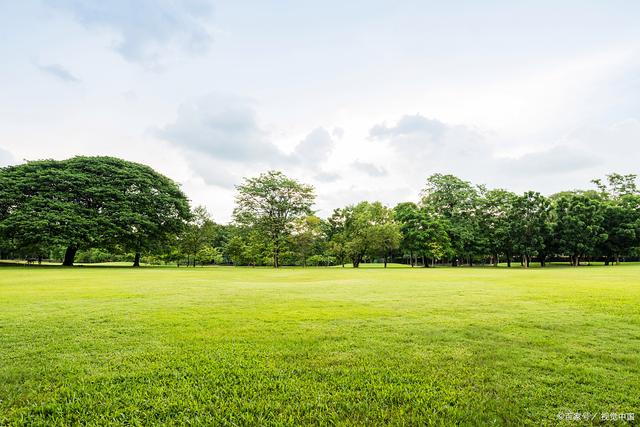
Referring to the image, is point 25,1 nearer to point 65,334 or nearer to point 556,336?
point 65,334

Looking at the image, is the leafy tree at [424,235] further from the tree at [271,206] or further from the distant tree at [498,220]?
the tree at [271,206]

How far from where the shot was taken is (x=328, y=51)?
60.0 ft

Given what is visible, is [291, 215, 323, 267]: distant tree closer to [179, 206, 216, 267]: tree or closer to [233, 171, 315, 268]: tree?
[233, 171, 315, 268]: tree

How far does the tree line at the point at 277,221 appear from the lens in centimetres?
3631

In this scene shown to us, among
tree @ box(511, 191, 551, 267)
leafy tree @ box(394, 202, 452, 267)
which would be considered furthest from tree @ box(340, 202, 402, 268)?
tree @ box(511, 191, 551, 267)

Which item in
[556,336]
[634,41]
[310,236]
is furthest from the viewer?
[310,236]

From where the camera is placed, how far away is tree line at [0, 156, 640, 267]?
36.3 meters

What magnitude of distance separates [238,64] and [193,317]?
666 inches

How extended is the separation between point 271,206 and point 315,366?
43.6 metres

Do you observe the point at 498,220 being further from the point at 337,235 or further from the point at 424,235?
the point at 337,235

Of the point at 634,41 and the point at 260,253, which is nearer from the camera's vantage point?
the point at 634,41

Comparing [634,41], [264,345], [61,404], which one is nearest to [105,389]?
[61,404]

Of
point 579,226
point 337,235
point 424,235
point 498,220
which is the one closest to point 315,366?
point 424,235

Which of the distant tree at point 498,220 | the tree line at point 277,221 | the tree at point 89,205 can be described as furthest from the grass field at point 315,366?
the distant tree at point 498,220
